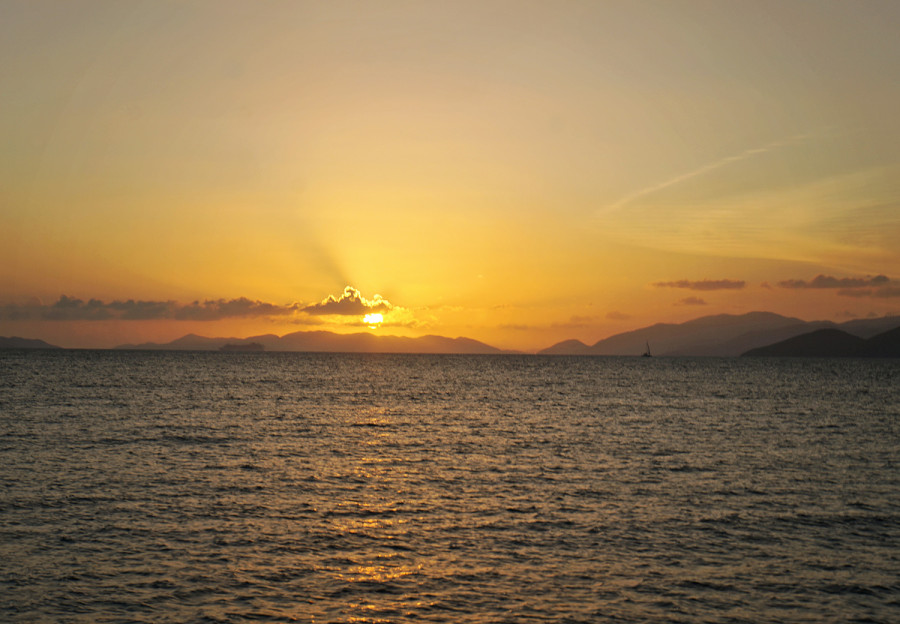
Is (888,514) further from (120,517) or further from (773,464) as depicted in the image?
(120,517)

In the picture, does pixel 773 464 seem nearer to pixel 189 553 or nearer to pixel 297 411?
pixel 189 553

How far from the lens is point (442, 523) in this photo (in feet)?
101

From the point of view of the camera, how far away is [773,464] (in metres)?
48.1

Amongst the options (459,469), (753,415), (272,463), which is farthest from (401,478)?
(753,415)

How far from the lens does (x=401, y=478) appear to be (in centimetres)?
4159

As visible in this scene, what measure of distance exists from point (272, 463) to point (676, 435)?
3854cm

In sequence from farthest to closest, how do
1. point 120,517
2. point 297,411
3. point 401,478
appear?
point 297,411
point 401,478
point 120,517

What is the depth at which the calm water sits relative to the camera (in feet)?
70.2

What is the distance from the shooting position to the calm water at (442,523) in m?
21.4

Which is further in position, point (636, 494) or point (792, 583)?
point (636, 494)

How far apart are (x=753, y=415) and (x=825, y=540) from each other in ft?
202

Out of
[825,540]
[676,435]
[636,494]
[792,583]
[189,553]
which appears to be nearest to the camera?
[792,583]

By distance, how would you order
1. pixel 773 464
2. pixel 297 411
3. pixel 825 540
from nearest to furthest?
1. pixel 825 540
2. pixel 773 464
3. pixel 297 411

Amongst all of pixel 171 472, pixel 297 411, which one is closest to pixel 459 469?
pixel 171 472
